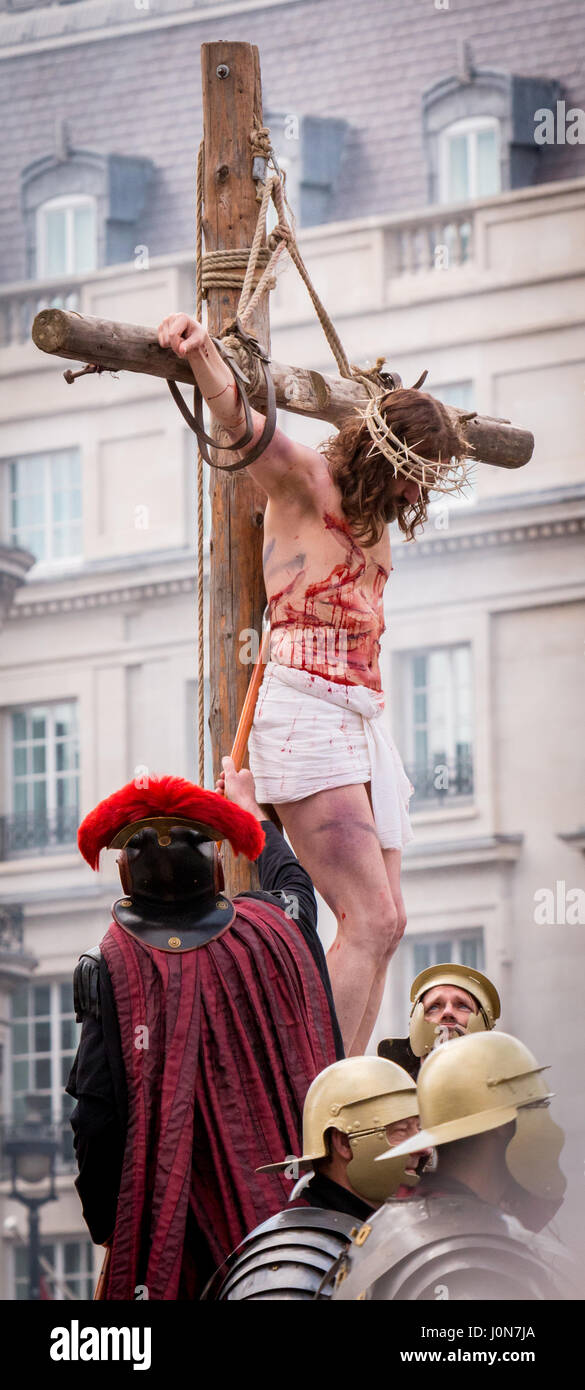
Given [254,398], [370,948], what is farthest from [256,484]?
[370,948]

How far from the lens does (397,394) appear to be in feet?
23.8

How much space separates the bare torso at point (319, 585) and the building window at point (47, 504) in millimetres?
24451

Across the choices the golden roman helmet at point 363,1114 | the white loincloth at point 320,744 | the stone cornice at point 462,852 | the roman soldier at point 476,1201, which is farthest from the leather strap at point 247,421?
the stone cornice at point 462,852

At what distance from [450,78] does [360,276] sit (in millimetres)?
2634

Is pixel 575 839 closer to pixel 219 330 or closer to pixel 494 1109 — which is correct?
pixel 219 330

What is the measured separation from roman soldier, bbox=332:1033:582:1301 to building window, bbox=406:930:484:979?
21.9m

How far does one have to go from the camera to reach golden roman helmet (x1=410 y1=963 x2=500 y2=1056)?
7566 millimetres

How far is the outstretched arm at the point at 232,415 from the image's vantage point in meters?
6.83

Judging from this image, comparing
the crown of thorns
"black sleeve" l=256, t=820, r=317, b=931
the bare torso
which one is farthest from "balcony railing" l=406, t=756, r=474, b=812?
"black sleeve" l=256, t=820, r=317, b=931

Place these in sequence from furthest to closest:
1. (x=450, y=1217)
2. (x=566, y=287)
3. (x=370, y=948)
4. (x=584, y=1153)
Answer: (x=566, y=287)
(x=584, y=1153)
(x=370, y=948)
(x=450, y=1217)

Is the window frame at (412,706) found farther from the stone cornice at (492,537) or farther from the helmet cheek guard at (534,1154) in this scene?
the helmet cheek guard at (534,1154)

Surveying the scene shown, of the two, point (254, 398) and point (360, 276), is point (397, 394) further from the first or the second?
point (360, 276)

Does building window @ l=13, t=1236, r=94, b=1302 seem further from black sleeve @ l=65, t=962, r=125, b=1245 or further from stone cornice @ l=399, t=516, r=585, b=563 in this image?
black sleeve @ l=65, t=962, r=125, b=1245

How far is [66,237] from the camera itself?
3275 cm
